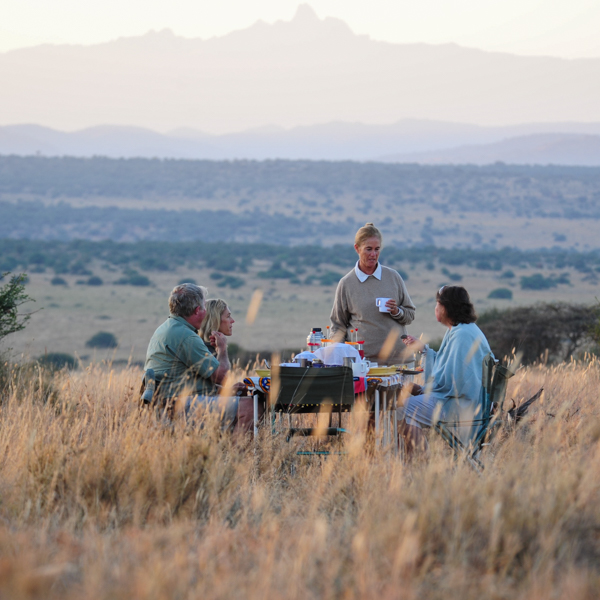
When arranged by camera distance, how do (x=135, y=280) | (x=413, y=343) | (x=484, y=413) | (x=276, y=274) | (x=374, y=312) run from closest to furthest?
(x=484, y=413)
(x=413, y=343)
(x=374, y=312)
(x=135, y=280)
(x=276, y=274)

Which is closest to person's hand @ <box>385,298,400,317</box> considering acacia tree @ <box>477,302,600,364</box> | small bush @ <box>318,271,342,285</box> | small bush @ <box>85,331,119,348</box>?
acacia tree @ <box>477,302,600,364</box>

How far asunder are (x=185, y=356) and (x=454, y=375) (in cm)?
181

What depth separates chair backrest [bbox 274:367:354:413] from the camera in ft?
15.8

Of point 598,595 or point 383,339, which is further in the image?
point 383,339

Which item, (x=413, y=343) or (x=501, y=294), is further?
(x=501, y=294)

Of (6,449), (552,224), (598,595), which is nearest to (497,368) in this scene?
(598,595)

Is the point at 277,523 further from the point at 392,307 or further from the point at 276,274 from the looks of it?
the point at 276,274

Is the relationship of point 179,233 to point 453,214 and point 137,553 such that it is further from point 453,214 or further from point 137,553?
point 137,553

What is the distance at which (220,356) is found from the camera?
5.59m

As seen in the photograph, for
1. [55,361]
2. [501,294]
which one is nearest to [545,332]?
[55,361]

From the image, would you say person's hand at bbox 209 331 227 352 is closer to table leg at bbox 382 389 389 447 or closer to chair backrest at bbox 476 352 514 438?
table leg at bbox 382 389 389 447

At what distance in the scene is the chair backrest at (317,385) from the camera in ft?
15.8

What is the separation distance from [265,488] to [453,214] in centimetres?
7382

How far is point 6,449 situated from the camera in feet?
15.8
